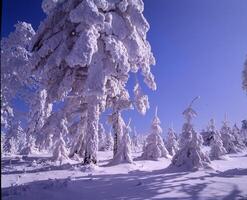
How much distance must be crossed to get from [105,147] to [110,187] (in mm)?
54850

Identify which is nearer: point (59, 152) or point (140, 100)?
point (59, 152)

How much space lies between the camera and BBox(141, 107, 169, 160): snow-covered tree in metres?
32.3

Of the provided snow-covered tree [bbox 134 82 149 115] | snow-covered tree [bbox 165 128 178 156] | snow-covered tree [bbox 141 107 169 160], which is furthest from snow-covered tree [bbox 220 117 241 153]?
snow-covered tree [bbox 134 82 149 115]

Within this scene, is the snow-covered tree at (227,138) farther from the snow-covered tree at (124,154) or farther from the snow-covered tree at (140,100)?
the snow-covered tree at (124,154)

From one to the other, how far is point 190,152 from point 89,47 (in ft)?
34.4

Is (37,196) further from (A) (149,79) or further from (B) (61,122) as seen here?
(A) (149,79)

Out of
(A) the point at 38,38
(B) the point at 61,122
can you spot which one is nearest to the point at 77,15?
(A) the point at 38,38

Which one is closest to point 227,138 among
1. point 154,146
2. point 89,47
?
point 154,146

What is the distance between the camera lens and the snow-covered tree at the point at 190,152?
63.9ft

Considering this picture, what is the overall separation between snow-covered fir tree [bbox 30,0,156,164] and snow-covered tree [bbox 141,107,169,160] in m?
13.7

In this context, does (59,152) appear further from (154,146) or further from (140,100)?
(154,146)

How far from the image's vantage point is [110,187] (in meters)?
12.6

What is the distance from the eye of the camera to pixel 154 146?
33.2 meters

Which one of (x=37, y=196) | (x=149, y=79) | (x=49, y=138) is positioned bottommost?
(x=37, y=196)
